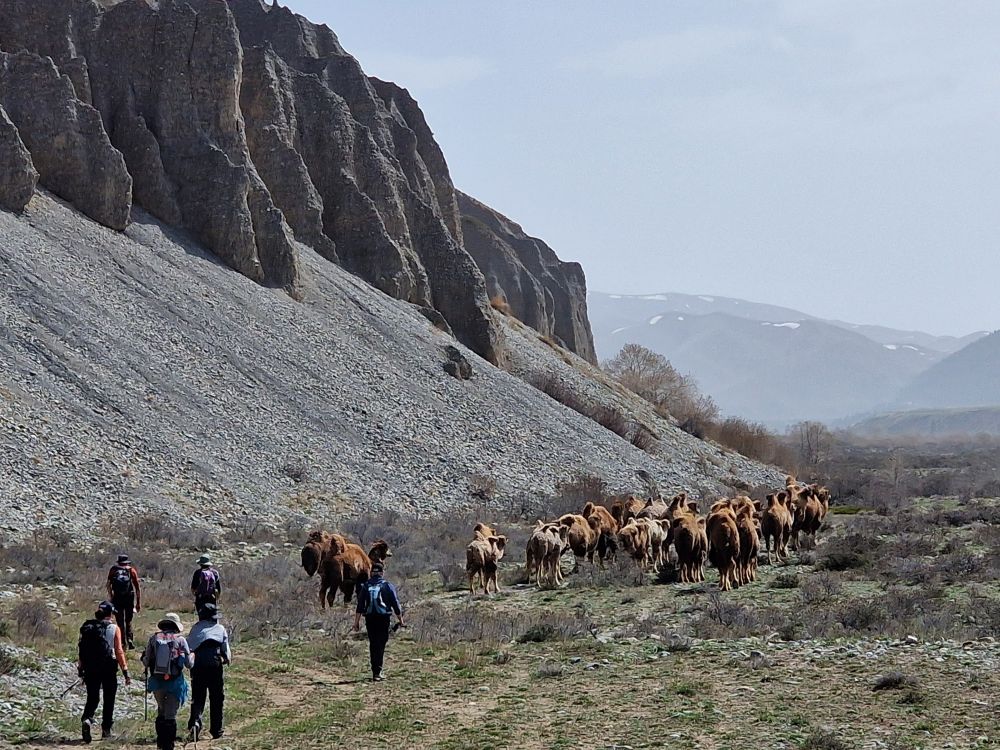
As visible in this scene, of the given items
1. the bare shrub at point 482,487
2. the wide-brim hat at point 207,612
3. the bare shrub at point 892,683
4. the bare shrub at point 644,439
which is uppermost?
the bare shrub at point 644,439

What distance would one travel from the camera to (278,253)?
50125 mm

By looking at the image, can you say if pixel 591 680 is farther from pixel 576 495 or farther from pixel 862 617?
pixel 576 495

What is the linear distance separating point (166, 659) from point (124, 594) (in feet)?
17.7

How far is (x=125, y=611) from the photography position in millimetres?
15891

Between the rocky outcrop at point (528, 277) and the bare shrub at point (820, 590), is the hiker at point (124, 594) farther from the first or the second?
the rocky outcrop at point (528, 277)

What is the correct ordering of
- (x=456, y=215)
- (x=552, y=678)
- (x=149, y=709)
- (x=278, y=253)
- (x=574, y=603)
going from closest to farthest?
(x=149, y=709)
(x=552, y=678)
(x=574, y=603)
(x=278, y=253)
(x=456, y=215)

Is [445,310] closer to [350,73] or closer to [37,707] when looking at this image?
[350,73]

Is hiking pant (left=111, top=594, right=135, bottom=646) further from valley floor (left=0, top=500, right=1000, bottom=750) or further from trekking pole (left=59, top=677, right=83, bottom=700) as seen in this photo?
trekking pole (left=59, top=677, right=83, bottom=700)

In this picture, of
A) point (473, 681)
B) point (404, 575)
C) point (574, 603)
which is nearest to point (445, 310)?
point (404, 575)

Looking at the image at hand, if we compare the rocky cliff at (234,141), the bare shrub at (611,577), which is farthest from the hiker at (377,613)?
the rocky cliff at (234,141)

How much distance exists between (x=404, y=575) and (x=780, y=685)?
45.0ft

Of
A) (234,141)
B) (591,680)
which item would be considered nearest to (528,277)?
(234,141)

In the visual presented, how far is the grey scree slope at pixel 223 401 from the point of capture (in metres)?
31.3

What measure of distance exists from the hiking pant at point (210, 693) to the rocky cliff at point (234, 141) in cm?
3437
